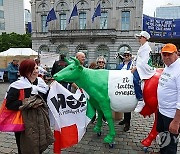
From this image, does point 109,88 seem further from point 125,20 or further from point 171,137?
point 125,20

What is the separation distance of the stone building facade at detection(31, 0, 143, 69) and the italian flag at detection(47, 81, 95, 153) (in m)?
26.1

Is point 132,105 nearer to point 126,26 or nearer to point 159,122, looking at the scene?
point 159,122

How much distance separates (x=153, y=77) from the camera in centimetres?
390

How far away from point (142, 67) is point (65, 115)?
5.39ft

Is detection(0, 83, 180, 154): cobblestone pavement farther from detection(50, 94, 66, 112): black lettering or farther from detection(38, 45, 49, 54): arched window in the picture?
detection(38, 45, 49, 54): arched window

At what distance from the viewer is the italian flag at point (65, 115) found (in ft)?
11.1

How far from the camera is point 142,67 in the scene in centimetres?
386

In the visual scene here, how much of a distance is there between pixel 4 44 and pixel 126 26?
22.5 meters

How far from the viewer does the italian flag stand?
11.1 ft

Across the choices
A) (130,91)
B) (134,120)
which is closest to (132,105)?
(130,91)

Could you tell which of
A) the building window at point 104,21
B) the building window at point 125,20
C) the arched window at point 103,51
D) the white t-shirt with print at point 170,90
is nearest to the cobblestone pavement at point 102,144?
the white t-shirt with print at point 170,90

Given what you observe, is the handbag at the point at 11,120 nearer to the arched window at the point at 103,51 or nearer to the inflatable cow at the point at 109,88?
the inflatable cow at the point at 109,88

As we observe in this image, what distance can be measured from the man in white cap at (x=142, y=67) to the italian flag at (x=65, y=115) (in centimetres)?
106

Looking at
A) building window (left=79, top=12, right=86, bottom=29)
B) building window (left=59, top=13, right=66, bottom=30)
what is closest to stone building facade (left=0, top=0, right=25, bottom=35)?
building window (left=59, top=13, right=66, bottom=30)
